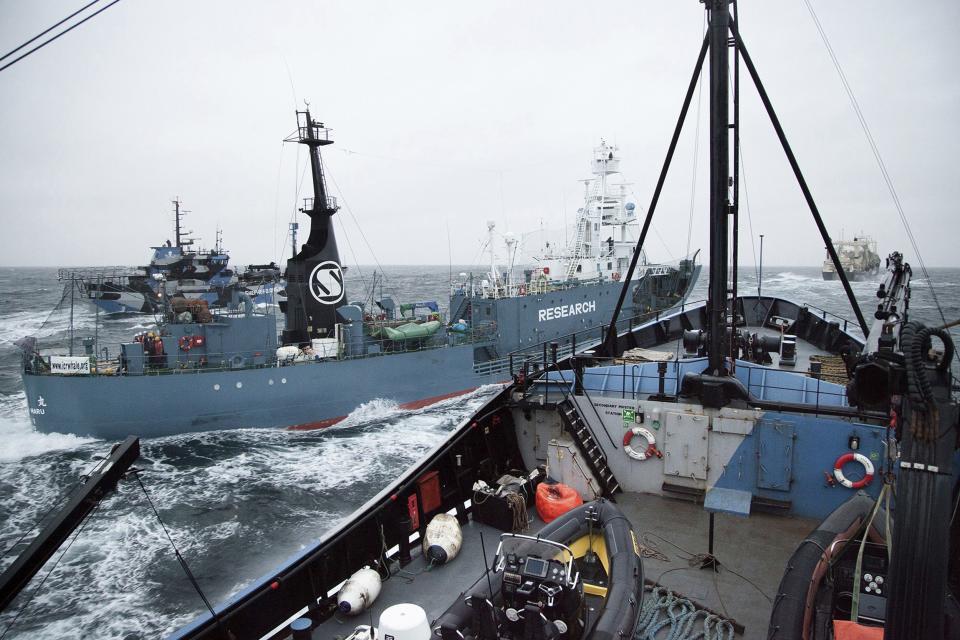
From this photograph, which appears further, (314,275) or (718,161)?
(314,275)

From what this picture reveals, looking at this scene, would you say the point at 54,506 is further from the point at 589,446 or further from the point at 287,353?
the point at 589,446

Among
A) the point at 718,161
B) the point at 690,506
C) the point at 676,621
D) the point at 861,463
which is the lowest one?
the point at 676,621

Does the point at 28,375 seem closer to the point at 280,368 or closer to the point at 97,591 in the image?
the point at 280,368

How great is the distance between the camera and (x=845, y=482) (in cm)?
677

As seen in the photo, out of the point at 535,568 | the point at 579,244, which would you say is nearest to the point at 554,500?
the point at 535,568

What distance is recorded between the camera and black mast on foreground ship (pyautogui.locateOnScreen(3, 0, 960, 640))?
3287 millimetres

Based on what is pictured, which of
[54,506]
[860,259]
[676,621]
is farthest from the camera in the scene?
[860,259]

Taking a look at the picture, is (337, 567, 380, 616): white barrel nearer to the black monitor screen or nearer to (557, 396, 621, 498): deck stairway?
the black monitor screen

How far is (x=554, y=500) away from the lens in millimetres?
7145

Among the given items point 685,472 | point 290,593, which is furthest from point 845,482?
point 290,593

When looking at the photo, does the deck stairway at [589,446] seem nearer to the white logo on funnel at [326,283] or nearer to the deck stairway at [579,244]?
the white logo on funnel at [326,283]

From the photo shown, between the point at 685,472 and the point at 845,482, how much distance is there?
72.5 inches

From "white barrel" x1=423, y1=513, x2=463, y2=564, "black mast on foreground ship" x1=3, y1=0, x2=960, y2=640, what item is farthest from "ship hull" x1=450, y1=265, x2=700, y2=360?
"white barrel" x1=423, y1=513, x2=463, y2=564

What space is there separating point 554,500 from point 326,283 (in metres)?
17.8
